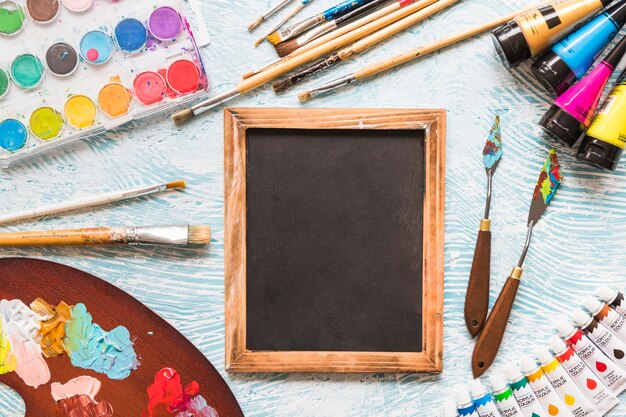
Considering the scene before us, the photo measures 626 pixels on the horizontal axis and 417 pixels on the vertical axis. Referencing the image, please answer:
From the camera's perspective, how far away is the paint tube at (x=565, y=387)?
912 millimetres

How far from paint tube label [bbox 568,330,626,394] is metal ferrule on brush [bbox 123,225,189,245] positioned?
0.57 meters

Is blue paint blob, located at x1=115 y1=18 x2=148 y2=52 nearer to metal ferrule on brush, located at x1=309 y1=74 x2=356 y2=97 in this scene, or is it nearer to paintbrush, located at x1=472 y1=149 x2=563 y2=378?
metal ferrule on brush, located at x1=309 y1=74 x2=356 y2=97

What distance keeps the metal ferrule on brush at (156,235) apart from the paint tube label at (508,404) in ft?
1.61

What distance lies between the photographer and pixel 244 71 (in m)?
0.92

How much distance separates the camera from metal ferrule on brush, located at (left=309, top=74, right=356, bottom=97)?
35.7 inches

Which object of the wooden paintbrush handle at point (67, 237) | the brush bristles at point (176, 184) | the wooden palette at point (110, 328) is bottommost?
the wooden palette at point (110, 328)

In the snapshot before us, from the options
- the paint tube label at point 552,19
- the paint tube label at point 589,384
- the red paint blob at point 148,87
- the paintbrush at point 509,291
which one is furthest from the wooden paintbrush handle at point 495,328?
the red paint blob at point 148,87

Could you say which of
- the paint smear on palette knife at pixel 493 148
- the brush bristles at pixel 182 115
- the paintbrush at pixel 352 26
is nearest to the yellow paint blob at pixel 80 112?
→ the brush bristles at pixel 182 115

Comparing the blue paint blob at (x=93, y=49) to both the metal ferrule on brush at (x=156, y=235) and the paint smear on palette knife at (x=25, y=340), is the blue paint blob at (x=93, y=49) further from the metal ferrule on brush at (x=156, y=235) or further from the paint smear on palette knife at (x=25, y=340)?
the paint smear on palette knife at (x=25, y=340)

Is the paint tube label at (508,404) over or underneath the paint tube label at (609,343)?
underneath

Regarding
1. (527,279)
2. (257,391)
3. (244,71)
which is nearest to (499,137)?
(527,279)

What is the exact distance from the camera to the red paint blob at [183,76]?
35.3 inches

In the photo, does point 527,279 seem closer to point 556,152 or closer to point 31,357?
point 556,152

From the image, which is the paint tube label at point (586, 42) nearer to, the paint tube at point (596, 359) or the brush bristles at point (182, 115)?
the paint tube at point (596, 359)
